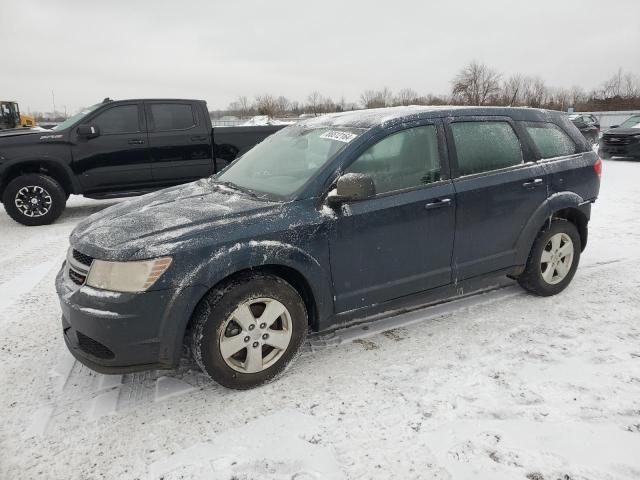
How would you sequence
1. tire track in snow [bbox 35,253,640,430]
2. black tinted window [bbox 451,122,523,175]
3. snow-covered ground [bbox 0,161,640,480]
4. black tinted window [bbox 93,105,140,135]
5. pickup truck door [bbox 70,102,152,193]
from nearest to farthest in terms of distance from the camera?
snow-covered ground [bbox 0,161,640,480] < tire track in snow [bbox 35,253,640,430] < black tinted window [bbox 451,122,523,175] < pickup truck door [bbox 70,102,152,193] < black tinted window [bbox 93,105,140,135]

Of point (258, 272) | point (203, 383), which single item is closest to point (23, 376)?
point (203, 383)

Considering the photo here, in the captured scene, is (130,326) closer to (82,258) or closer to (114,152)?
(82,258)

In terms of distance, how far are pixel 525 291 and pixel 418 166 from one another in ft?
5.92

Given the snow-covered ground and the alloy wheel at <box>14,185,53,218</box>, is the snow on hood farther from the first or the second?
the snow-covered ground

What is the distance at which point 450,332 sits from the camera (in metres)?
3.49

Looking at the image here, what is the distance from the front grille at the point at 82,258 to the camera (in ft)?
8.66

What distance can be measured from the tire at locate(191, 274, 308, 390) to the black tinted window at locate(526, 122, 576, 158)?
2.56 meters

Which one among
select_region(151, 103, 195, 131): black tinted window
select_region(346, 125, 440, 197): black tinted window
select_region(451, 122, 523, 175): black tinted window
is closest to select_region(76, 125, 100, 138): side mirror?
select_region(151, 103, 195, 131): black tinted window

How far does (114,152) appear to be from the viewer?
24.1 ft

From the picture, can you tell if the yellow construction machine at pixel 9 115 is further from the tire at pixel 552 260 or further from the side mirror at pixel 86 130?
the tire at pixel 552 260

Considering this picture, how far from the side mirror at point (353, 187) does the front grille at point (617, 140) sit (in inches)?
597

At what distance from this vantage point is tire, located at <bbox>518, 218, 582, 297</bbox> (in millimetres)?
3900

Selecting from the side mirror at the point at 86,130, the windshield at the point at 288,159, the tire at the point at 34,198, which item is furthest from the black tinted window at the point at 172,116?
the windshield at the point at 288,159

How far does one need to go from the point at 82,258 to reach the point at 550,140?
12.5ft
